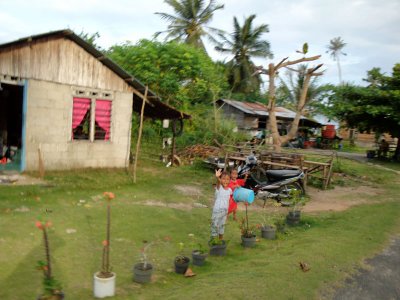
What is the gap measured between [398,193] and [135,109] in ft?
34.0

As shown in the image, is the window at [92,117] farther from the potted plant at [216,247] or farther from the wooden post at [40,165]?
the potted plant at [216,247]

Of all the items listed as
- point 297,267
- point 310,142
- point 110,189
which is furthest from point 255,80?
point 297,267

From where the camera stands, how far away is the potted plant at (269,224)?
7.29 metres

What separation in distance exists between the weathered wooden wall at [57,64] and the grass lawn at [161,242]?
115 inches

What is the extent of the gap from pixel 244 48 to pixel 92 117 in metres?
25.3

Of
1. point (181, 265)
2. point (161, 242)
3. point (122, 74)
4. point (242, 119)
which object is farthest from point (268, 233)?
point (242, 119)

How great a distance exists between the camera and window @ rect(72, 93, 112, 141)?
39.1 ft

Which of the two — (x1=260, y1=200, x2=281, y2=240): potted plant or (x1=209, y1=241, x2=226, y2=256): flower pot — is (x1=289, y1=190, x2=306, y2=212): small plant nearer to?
(x1=260, y1=200, x2=281, y2=240): potted plant

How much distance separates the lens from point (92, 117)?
1231cm

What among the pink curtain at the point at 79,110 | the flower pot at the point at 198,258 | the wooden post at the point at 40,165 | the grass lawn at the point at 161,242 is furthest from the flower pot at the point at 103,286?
the pink curtain at the point at 79,110

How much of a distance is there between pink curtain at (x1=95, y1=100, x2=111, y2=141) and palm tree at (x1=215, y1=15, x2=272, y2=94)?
22.5 metres

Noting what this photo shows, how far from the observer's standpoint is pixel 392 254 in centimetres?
A: 611

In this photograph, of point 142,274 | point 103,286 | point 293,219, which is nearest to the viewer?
point 103,286

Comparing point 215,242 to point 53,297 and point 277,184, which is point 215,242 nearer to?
point 53,297
